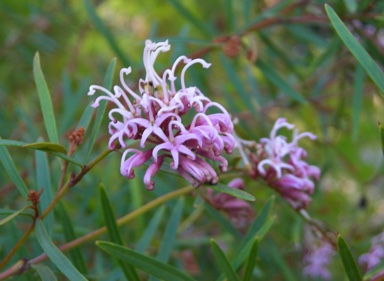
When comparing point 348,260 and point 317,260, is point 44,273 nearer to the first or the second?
point 348,260

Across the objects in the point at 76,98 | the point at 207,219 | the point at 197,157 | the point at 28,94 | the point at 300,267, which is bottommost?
the point at 300,267

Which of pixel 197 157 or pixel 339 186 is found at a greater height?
pixel 197 157

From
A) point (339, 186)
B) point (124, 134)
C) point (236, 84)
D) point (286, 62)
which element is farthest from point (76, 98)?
point (339, 186)

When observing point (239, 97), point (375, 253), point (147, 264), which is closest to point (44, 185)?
point (147, 264)

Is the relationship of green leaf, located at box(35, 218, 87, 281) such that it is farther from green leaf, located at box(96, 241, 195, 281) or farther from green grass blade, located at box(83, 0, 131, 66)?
green grass blade, located at box(83, 0, 131, 66)

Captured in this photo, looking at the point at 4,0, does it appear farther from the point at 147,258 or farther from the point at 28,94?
the point at 147,258

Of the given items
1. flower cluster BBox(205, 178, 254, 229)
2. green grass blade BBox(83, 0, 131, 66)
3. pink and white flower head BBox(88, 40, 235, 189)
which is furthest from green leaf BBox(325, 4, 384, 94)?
green grass blade BBox(83, 0, 131, 66)

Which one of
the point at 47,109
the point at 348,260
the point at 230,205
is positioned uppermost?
the point at 47,109

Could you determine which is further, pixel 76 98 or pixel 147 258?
pixel 76 98
